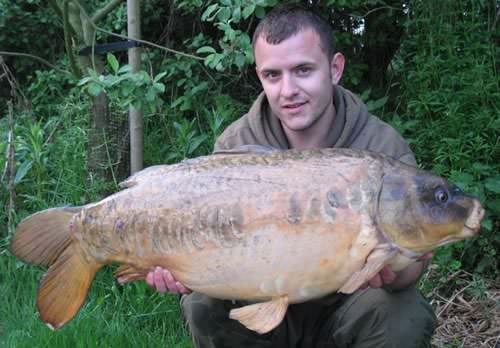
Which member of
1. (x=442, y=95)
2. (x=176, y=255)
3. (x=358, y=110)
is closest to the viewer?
(x=176, y=255)

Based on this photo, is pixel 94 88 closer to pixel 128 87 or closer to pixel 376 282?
pixel 128 87

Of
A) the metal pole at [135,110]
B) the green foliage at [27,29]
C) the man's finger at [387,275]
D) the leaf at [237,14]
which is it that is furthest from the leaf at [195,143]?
the green foliage at [27,29]

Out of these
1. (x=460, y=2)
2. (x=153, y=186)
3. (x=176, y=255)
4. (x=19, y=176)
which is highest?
(x=460, y=2)

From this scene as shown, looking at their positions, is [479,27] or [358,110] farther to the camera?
[479,27]

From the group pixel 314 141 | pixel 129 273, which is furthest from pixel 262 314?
pixel 314 141

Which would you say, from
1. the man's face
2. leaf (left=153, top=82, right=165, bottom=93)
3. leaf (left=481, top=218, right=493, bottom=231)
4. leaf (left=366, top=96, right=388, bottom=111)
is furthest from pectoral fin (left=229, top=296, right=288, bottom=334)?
leaf (left=366, top=96, right=388, bottom=111)

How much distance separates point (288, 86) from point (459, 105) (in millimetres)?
1591

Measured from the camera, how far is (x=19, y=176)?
11.9ft

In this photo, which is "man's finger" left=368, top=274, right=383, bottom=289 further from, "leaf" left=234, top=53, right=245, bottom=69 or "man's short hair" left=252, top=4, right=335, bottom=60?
"leaf" left=234, top=53, right=245, bottom=69

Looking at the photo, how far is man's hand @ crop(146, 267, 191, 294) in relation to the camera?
201cm

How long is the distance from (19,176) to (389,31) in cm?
243

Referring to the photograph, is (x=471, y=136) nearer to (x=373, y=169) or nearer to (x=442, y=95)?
(x=442, y=95)

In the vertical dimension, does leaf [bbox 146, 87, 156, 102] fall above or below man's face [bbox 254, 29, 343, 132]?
below

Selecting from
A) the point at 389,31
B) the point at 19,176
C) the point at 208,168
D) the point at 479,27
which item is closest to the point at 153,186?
the point at 208,168
